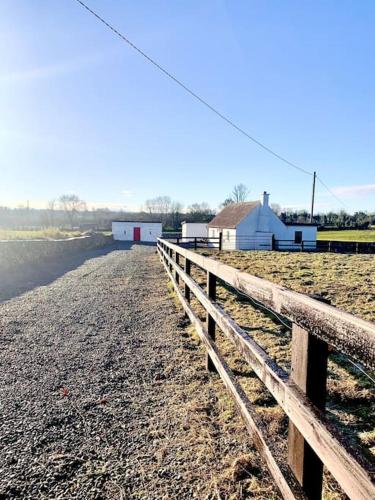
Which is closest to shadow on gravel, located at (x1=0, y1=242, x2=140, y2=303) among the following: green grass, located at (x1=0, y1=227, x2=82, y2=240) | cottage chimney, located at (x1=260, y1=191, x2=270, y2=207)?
green grass, located at (x1=0, y1=227, x2=82, y2=240)

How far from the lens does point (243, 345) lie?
2.13 metres

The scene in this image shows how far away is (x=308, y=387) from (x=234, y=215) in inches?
1213

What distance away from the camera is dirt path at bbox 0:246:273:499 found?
196cm

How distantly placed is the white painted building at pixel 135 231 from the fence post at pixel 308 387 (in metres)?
41.7

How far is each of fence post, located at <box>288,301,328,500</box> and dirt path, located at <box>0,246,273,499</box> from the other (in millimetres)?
596

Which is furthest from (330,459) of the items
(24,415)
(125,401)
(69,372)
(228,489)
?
(69,372)

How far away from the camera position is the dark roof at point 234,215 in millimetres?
29500

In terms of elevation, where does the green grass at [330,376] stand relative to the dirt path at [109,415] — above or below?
above

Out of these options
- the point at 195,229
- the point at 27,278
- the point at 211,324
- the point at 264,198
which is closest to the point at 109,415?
the point at 211,324

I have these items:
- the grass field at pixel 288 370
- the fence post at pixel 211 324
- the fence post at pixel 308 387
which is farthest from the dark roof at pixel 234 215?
the fence post at pixel 308 387

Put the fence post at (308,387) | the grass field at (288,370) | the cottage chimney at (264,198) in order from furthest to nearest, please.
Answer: the cottage chimney at (264,198)
the grass field at (288,370)
the fence post at (308,387)

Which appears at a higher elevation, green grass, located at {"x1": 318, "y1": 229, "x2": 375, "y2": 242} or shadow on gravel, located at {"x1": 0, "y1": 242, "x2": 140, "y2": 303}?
green grass, located at {"x1": 318, "y1": 229, "x2": 375, "y2": 242}

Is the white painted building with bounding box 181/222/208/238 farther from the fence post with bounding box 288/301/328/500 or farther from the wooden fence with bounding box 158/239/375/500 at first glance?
the fence post with bounding box 288/301/328/500

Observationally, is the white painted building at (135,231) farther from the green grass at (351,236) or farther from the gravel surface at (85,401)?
the gravel surface at (85,401)
